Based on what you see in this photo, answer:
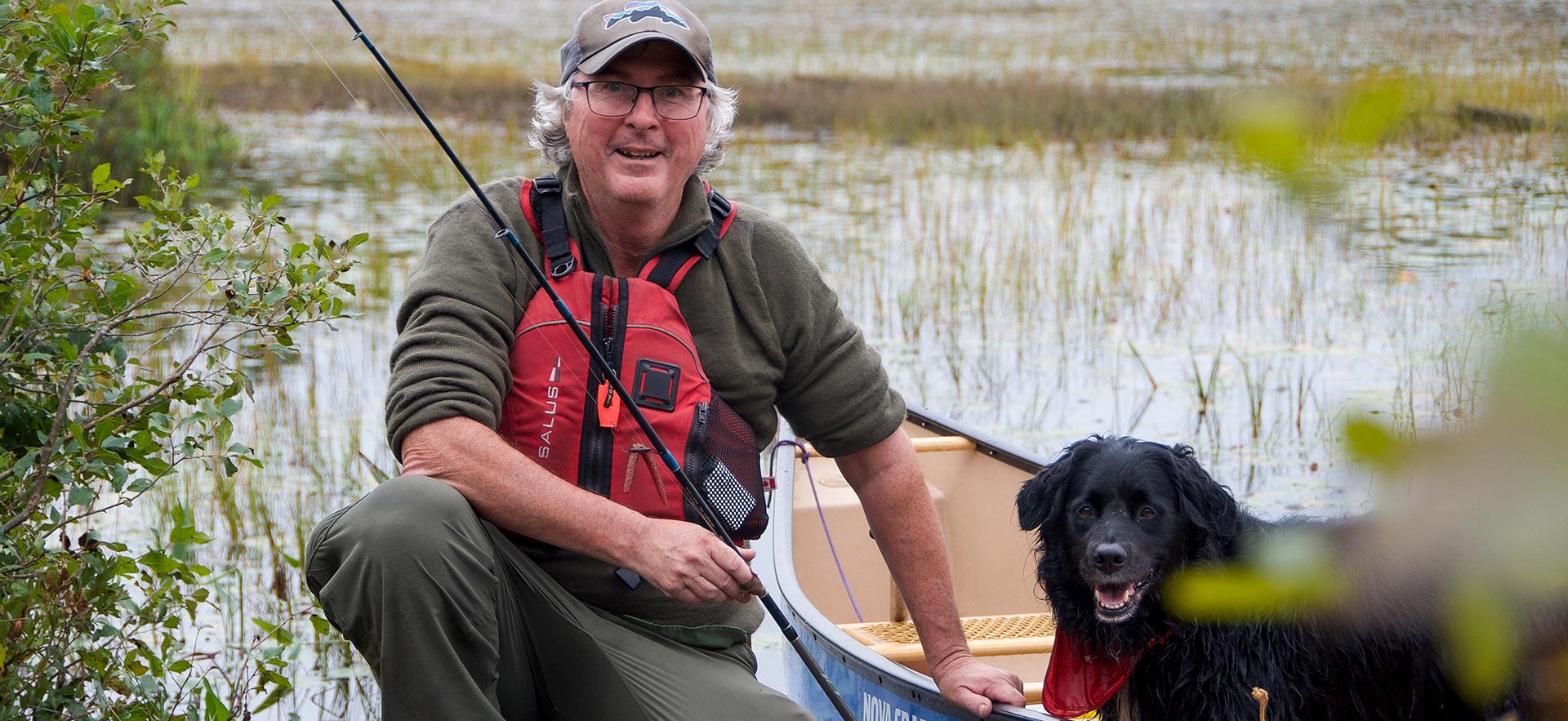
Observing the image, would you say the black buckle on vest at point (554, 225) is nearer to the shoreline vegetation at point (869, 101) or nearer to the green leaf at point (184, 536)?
the green leaf at point (184, 536)

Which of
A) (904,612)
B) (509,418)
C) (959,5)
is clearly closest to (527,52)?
(959,5)

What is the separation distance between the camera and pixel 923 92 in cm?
1328

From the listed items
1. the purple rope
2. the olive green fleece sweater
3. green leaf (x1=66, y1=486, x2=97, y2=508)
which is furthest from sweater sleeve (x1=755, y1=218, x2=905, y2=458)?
the purple rope

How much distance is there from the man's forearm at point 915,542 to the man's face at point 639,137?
0.62 m

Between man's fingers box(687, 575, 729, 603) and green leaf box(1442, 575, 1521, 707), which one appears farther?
man's fingers box(687, 575, 729, 603)

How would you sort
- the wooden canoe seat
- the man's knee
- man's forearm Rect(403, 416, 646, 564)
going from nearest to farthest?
the man's knee
man's forearm Rect(403, 416, 646, 564)
the wooden canoe seat

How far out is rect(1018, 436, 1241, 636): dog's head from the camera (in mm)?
2334

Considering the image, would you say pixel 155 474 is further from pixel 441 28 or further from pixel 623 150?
pixel 441 28

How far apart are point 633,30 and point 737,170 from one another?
8.49 metres

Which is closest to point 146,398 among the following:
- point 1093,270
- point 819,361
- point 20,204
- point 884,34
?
point 20,204

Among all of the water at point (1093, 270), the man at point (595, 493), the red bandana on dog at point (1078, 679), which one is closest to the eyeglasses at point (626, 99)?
the man at point (595, 493)

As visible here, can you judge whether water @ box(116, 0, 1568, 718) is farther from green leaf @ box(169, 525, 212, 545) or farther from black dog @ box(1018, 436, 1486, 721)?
green leaf @ box(169, 525, 212, 545)

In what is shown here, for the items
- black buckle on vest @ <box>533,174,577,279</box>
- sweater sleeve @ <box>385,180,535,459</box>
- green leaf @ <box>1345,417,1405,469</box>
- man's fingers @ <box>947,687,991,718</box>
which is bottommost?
man's fingers @ <box>947,687,991,718</box>

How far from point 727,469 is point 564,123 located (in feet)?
2.26
